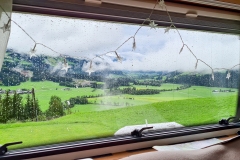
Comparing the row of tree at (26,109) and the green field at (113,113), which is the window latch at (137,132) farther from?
the row of tree at (26,109)

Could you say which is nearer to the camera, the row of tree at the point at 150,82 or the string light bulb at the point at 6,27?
the string light bulb at the point at 6,27

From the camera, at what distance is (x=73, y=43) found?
117cm

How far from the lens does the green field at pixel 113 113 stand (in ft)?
3.65

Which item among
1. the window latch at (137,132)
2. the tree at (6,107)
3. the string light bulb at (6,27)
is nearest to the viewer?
the string light bulb at (6,27)

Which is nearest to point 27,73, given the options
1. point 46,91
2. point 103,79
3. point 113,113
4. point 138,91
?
point 46,91

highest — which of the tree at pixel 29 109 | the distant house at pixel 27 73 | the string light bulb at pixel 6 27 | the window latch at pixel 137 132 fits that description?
the string light bulb at pixel 6 27

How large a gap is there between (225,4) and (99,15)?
787 millimetres

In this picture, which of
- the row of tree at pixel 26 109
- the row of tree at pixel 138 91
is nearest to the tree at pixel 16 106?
the row of tree at pixel 26 109

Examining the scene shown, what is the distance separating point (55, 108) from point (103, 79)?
28cm

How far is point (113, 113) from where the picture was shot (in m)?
1.30

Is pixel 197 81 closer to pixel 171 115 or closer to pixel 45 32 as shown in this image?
pixel 171 115

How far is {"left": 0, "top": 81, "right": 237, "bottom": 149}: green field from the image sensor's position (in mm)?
1112

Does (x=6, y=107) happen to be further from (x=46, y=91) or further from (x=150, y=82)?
(x=150, y=82)

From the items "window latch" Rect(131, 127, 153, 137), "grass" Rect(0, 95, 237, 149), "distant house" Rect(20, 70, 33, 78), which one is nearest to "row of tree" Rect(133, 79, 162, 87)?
"grass" Rect(0, 95, 237, 149)
